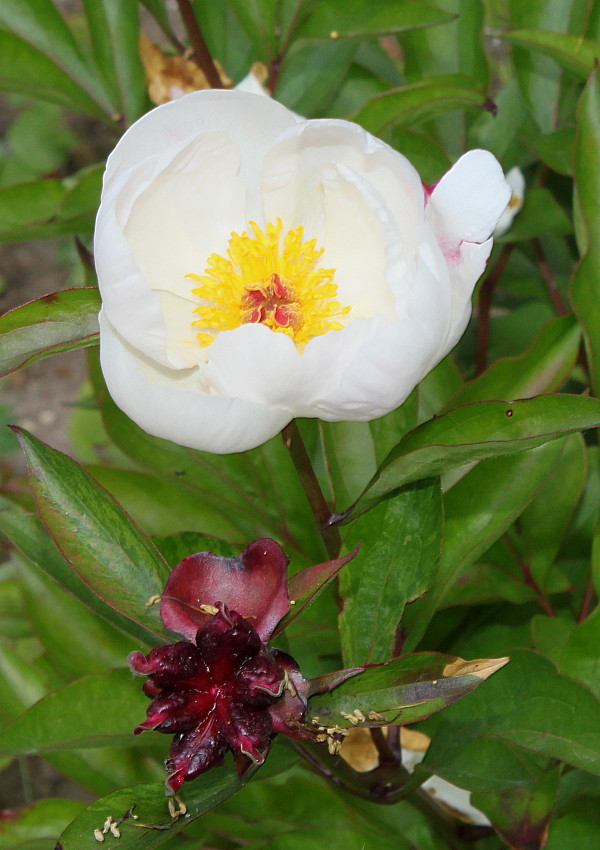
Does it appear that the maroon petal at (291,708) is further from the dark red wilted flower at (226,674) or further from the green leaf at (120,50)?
the green leaf at (120,50)

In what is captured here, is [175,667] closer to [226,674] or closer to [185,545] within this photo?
[226,674]

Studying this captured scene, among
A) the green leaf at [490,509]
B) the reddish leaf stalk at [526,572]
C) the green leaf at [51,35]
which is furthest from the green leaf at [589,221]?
the green leaf at [51,35]

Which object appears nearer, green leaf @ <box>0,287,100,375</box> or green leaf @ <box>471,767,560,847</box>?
green leaf @ <box>0,287,100,375</box>

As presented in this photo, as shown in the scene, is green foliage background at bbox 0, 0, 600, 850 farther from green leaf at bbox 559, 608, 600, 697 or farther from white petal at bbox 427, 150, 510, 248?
white petal at bbox 427, 150, 510, 248

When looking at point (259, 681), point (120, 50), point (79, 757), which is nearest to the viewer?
point (259, 681)

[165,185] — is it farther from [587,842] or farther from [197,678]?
[587,842]

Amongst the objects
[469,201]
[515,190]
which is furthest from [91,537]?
[515,190]

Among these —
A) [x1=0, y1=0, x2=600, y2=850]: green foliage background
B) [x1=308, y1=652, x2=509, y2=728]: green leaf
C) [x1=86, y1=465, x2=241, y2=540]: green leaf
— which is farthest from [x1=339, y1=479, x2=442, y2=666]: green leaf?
[x1=86, y1=465, x2=241, y2=540]: green leaf
